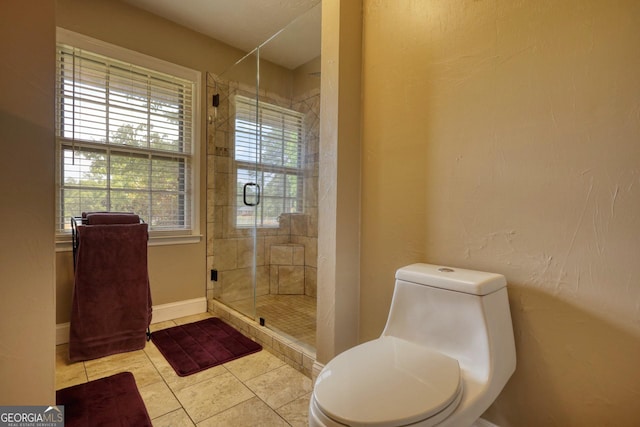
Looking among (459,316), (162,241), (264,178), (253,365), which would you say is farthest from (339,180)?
(162,241)

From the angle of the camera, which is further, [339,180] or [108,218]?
[108,218]

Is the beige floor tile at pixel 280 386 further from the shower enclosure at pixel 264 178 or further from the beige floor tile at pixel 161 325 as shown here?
the beige floor tile at pixel 161 325

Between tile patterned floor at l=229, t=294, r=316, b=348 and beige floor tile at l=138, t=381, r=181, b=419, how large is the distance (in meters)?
0.77

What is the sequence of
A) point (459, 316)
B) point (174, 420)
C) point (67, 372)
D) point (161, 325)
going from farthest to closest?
point (161, 325) < point (67, 372) < point (174, 420) < point (459, 316)

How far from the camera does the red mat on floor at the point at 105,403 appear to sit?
1.38 m

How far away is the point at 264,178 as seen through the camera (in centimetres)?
295

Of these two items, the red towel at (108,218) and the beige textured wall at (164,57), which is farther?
the beige textured wall at (164,57)

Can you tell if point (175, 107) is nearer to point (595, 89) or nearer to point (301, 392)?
point (301, 392)

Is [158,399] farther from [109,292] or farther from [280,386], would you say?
[109,292]

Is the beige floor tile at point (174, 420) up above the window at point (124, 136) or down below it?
below

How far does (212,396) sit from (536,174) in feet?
6.00

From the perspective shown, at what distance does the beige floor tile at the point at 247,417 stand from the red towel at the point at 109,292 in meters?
1.01

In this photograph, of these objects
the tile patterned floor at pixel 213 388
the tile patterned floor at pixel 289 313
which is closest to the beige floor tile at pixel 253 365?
the tile patterned floor at pixel 213 388

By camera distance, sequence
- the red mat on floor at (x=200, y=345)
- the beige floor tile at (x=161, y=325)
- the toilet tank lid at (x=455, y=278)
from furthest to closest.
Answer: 1. the beige floor tile at (x=161, y=325)
2. the red mat on floor at (x=200, y=345)
3. the toilet tank lid at (x=455, y=278)
